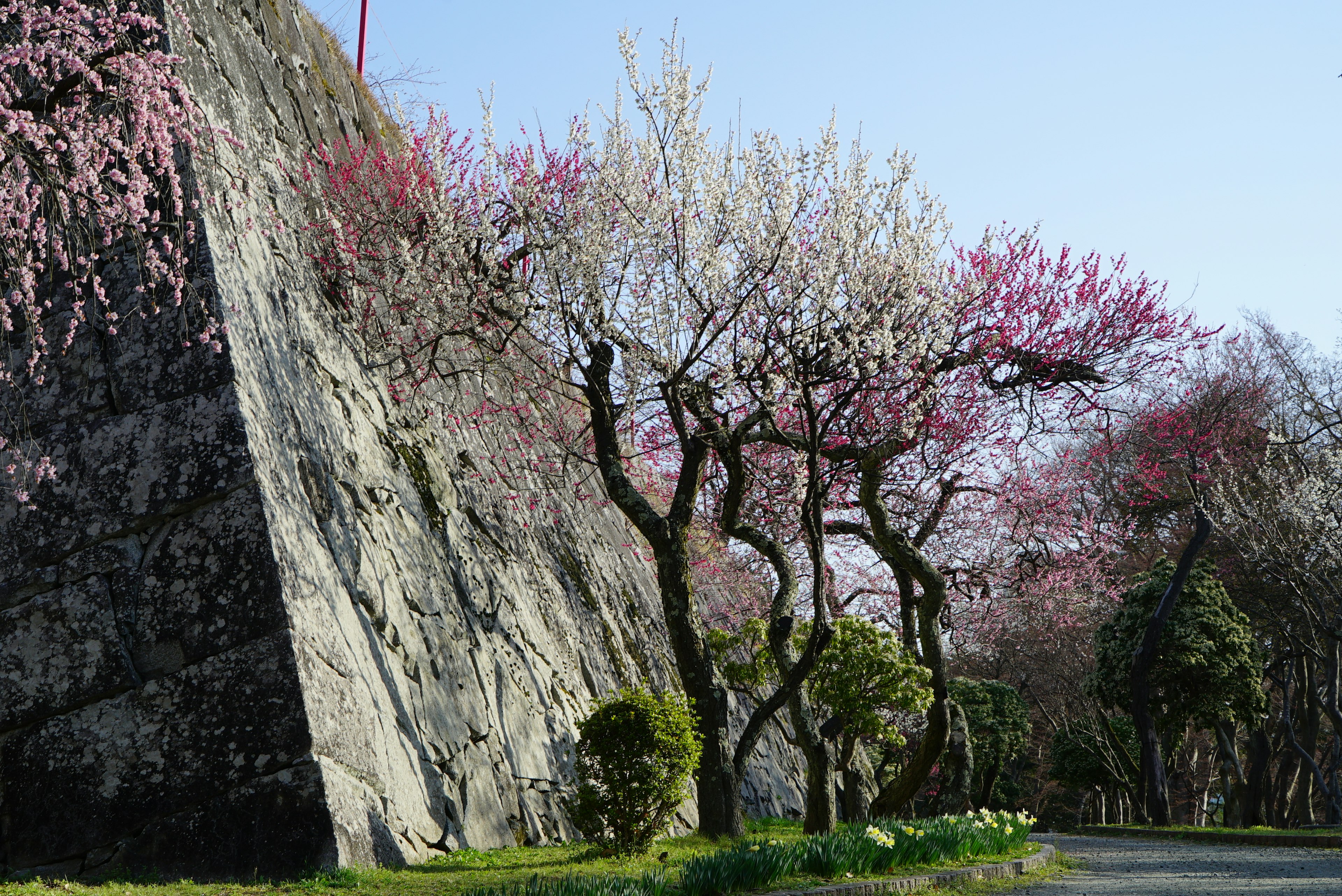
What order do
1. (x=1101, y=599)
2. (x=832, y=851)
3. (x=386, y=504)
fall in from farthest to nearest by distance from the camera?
(x=1101, y=599) → (x=386, y=504) → (x=832, y=851)

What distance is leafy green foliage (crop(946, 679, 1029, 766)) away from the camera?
21.8 m

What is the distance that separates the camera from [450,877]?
525cm

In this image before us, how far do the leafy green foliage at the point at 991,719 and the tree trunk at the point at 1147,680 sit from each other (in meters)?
5.43

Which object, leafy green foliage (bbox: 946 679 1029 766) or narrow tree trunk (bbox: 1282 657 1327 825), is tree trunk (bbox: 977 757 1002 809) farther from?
narrow tree trunk (bbox: 1282 657 1327 825)

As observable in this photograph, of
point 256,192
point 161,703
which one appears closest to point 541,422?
point 256,192

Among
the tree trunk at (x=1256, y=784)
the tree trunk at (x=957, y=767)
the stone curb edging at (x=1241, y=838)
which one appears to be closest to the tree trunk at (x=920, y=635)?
the tree trunk at (x=957, y=767)

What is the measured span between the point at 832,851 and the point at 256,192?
732 centimetres

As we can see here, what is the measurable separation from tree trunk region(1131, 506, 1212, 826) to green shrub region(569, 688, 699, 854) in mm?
12678

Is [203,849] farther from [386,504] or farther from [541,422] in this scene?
[541,422]

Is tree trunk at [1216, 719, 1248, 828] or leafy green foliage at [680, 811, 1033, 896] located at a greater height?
leafy green foliage at [680, 811, 1033, 896]

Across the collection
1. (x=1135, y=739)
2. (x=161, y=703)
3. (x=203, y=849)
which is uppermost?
(x=161, y=703)

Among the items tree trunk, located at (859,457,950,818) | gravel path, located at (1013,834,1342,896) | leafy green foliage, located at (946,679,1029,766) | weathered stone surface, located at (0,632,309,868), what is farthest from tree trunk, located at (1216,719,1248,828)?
weathered stone surface, located at (0,632,309,868)

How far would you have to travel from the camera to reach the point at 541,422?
13359mm

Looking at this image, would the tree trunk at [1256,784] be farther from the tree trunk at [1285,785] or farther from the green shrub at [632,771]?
the green shrub at [632,771]
